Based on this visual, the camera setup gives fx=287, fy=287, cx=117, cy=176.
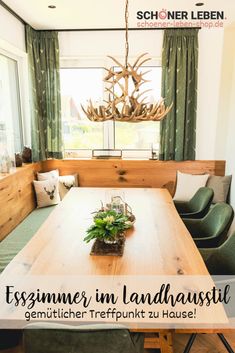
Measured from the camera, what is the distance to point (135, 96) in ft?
6.53

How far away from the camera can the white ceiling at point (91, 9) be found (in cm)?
287

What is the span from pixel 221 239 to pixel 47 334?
5.36ft

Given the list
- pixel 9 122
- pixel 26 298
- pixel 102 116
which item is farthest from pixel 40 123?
pixel 26 298

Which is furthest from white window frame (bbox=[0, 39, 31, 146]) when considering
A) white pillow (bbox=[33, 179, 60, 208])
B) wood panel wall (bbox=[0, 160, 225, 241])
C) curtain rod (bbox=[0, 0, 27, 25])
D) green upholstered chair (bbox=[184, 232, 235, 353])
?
green upholstered chair (bbox=[184, 232, 235, 353])

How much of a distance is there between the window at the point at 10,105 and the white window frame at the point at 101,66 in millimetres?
687

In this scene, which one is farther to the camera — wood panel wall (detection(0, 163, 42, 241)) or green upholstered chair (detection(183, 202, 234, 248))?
wood panel wall (detection(0, 163, 42, 241))

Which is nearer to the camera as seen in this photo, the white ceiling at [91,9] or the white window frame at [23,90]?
the white ceiling at [91,9]

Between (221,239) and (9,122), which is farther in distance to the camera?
(9,122)

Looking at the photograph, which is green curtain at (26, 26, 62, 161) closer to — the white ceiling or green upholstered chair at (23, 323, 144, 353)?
the white ceiling

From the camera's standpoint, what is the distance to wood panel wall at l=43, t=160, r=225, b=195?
3.97m

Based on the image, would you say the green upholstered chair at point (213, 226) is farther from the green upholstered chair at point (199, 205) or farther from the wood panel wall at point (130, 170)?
the wood panel wall at point (130, 170)

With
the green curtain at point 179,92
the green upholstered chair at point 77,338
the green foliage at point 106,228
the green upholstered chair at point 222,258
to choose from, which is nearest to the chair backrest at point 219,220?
the green upholstered chair at point 222,258

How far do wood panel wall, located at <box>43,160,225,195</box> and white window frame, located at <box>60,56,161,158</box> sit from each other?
10.3 inches

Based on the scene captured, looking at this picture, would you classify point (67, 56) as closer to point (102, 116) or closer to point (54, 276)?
point (102, 116)
